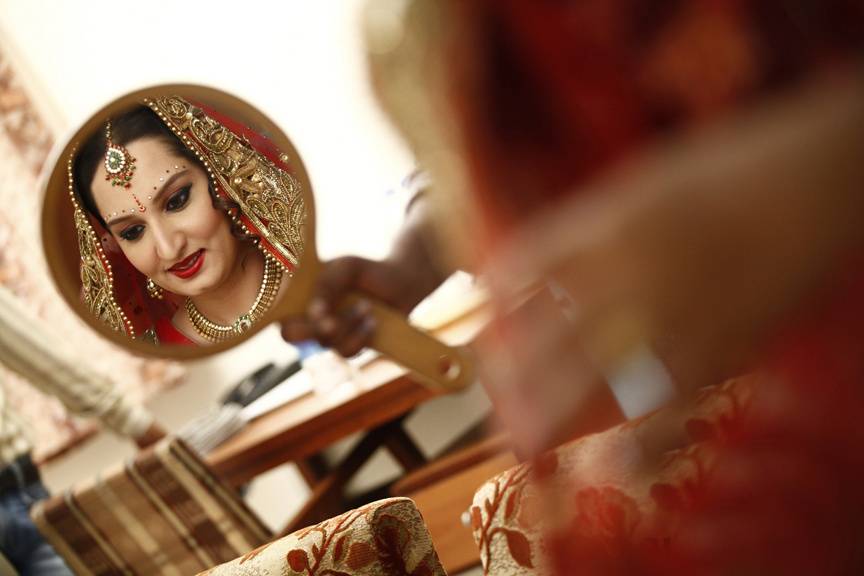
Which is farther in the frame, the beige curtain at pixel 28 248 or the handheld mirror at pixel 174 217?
the beige curtain at pixel 28 248

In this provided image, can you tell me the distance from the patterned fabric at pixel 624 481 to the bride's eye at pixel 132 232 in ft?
1.27

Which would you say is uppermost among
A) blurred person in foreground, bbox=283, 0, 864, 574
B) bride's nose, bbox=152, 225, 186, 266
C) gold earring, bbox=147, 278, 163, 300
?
bride's nose, bbox=152, 225, 186, 266

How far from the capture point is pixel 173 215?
0.59 meters

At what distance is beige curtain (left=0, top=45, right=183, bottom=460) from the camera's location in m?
1.77

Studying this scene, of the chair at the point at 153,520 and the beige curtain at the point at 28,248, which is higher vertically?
the beige curtain at the point at 28,248

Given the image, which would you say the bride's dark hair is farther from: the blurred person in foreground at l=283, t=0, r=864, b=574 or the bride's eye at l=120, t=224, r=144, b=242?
the blurred person in foreground at l=283, t=0, r=864, b=574

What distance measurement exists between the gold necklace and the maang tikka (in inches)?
3.9

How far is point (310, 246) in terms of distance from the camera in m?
0.55

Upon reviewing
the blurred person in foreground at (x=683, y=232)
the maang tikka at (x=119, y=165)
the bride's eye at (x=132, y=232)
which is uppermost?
the maang tikka at (x=119, y=165)

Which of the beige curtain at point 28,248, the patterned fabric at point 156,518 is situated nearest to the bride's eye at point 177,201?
the patterned fabric at point 156,518

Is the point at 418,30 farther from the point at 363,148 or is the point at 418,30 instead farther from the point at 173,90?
the point at 363,148

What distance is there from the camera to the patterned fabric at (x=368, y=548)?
701 millimetres

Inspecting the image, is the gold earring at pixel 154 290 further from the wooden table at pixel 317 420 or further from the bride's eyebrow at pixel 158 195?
the wooden table at pixel 317 420

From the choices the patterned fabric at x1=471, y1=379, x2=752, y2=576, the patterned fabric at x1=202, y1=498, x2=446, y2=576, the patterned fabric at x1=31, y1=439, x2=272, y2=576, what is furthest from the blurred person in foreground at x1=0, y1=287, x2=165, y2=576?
the patterned fabric at x1=471, y1=379, x2=752, y2=576
